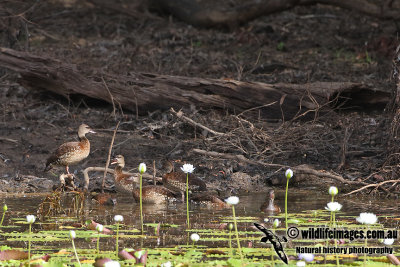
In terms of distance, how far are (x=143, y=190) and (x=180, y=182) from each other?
2.29 ft

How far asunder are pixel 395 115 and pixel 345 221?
2.70 m

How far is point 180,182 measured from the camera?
9.70 m

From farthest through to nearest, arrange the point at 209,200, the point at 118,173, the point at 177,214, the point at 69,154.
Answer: the point at 69,154
the point at 118,173
the point at 209,200
the point at 177,214

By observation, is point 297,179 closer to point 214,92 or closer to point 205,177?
point 205,177

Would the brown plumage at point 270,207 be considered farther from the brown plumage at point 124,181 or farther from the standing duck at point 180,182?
the brown plumage at point 124,181

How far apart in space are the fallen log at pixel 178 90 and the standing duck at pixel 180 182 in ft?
7.54

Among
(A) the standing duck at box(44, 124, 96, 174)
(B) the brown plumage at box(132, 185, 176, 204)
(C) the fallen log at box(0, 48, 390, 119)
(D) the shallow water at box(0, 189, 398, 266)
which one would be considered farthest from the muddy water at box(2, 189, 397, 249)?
(C) the fallen log at box(0, 48, 390, 119)

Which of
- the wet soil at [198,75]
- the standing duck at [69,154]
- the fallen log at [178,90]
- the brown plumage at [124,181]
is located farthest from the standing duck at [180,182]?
the fallen log at [178,90]

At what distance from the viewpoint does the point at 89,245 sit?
645 cm

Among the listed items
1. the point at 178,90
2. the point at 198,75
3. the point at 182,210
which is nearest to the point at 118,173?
the point at 182,210

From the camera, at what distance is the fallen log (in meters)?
12.0

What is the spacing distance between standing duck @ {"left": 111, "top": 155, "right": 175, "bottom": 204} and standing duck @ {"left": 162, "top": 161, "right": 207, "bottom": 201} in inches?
13.8

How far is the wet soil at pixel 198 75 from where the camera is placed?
11.0 metres

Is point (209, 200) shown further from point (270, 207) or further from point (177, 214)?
point (270, 207)
